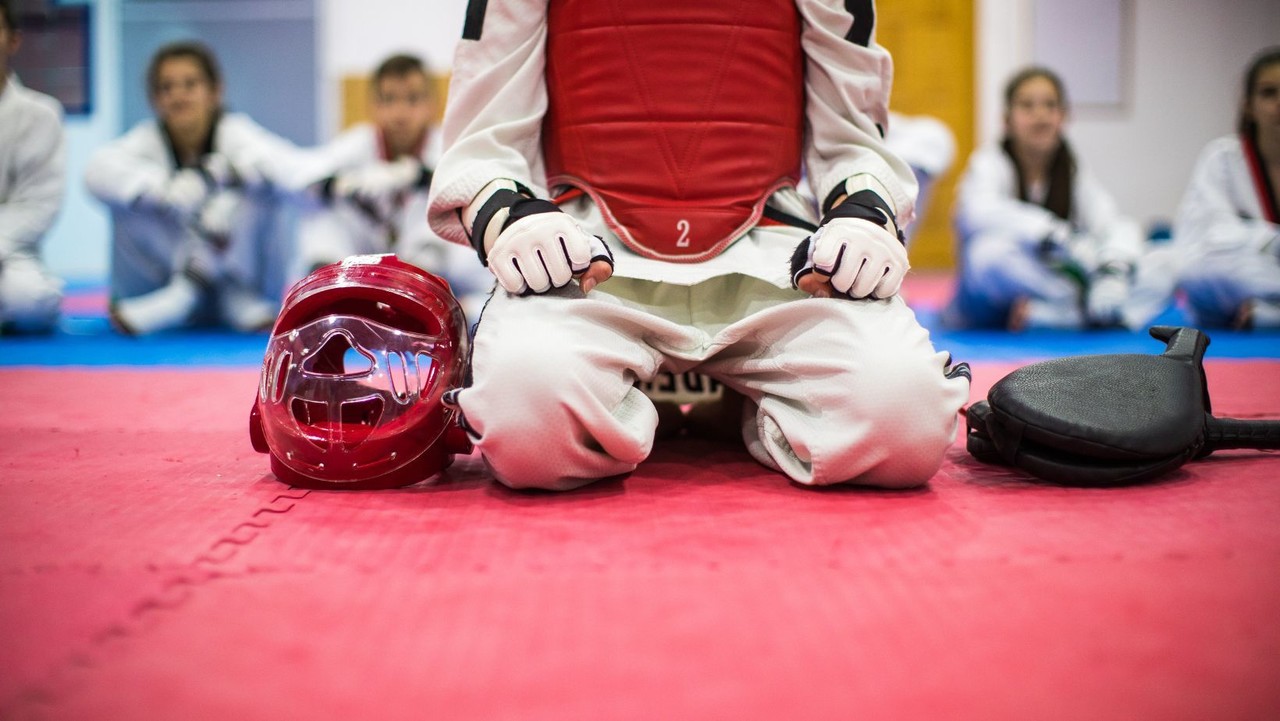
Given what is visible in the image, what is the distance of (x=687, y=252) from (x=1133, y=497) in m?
0.81

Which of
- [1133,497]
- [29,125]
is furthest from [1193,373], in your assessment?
[29,125]

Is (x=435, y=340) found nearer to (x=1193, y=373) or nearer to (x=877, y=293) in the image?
(x=877, y=293)

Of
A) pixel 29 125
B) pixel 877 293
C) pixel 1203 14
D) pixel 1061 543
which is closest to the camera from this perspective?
pixel 1061 543

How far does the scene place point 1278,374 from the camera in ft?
9.41

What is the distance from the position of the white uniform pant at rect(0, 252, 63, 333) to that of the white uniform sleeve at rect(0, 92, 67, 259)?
111mm

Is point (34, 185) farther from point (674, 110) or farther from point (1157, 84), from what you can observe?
point (1157, 84)

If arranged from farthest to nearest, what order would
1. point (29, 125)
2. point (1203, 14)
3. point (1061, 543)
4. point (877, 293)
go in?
point (1203, 14)
point (29, 125)
point (877, 293)
point (1061, 543)

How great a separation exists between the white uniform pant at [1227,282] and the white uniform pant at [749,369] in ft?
11.7

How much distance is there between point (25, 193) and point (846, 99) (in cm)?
429

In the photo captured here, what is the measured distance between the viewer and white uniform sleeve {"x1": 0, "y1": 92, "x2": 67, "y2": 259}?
180 inches

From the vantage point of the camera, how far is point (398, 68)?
4762 mm

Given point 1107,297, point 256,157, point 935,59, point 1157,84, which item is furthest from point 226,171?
point 1157,84

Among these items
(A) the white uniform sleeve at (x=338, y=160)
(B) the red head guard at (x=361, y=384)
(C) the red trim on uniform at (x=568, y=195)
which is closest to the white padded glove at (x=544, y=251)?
(B) the red head guard at (x=361, y=384)

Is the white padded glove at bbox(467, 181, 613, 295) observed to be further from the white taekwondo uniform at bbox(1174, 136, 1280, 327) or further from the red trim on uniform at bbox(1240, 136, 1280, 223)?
the red trim on uniform at bbox(1240, 136, 1280, 223)
